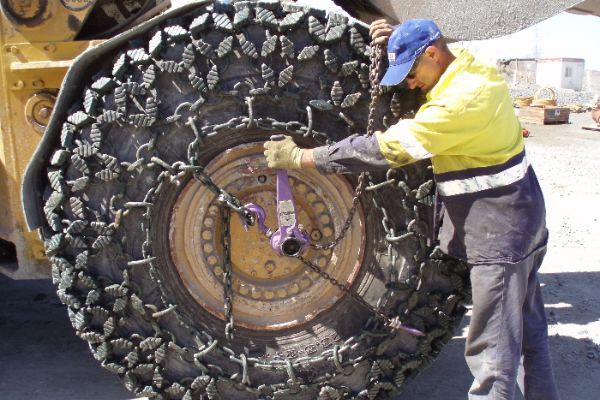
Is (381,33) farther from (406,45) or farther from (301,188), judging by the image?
(301,188)

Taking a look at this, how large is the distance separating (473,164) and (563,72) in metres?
39.8

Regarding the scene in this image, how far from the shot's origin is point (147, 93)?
8.04 feet

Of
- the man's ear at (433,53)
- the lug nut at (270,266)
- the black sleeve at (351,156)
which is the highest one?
the man's ear at (433,53)

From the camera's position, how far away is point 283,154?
2410 mm

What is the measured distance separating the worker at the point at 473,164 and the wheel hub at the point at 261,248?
0.27 m

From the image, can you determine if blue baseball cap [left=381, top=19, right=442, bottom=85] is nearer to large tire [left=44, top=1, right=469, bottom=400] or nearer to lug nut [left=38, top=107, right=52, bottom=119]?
large tire [left=44, top=1, right=469, bottom=400]

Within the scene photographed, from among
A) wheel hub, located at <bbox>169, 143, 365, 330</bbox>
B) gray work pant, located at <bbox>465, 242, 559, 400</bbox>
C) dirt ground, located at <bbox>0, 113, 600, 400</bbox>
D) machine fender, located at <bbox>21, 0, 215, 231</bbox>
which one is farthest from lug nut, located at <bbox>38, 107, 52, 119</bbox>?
gray work pant, located at <bbox>465, 242, 559, 400</bbox>

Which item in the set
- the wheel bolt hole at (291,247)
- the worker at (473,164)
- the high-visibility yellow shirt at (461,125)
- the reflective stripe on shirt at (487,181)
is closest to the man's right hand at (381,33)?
the worker at (473,164)

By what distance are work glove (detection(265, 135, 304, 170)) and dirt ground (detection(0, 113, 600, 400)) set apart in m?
1.67

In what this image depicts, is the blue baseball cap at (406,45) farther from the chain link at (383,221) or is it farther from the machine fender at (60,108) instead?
the machine fender at (60,108)

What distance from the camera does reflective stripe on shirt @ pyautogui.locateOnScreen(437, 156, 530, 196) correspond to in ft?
7.96

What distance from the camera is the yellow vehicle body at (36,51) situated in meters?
2.76

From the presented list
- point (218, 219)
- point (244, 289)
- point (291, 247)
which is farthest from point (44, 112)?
point (291, 247)

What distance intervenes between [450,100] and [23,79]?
7.36 feet
